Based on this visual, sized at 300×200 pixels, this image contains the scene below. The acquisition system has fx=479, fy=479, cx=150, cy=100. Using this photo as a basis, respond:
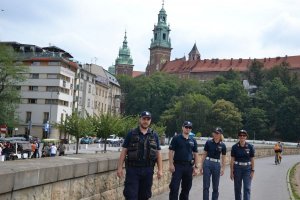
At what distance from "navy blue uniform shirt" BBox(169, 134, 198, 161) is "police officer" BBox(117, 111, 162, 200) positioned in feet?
5.60

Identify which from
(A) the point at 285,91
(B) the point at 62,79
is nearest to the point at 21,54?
(B) the point at 62,79

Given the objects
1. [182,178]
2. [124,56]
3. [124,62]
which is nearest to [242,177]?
[182,178]

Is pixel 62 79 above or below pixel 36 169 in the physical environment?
above

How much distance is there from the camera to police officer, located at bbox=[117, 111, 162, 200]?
22.7 ft

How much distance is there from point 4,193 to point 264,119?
102366 mm

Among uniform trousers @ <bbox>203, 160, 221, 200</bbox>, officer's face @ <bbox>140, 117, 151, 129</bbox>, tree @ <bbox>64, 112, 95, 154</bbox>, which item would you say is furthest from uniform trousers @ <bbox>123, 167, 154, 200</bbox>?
tree @ <bbox>64, 112, 95, 154</bbox>

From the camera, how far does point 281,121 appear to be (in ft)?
341

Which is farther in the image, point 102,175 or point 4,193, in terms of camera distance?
point 102,175

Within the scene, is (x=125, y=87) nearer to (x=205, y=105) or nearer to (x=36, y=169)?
(x=205, y=105)

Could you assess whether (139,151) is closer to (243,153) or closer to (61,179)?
(61,179)

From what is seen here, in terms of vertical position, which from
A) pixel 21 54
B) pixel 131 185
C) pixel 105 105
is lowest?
pixel 131 185

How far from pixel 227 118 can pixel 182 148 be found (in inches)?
3592

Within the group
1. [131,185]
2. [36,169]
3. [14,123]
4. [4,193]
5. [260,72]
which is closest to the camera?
[4,193]

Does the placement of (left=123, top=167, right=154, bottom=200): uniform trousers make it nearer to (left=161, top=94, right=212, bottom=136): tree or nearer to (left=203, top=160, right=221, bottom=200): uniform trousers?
(left=203, top=160, right=221, bottom=200): uniform trousers
